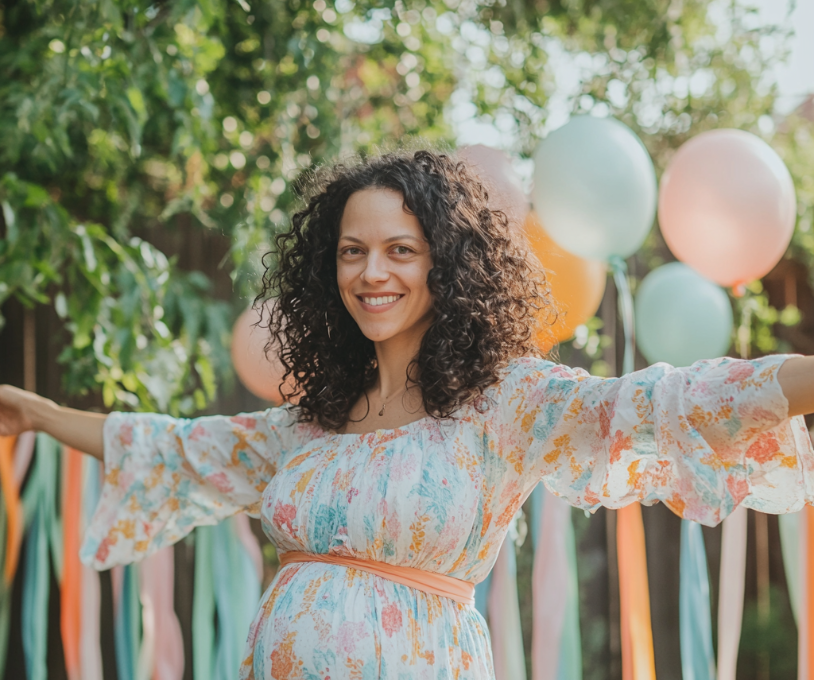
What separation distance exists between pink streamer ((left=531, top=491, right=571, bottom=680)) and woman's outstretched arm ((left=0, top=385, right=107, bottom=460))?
1.10 meters

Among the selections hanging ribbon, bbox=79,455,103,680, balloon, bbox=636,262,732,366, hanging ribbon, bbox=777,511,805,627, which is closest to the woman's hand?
hanging ribbon, bbox=79,455,103,680

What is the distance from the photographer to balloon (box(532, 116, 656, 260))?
2.15m

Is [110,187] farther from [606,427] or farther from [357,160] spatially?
[606,427]

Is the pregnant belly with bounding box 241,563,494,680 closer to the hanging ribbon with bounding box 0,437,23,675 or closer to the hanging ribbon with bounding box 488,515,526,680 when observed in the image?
the hanging ribbon with bounding box 488,515,526,680

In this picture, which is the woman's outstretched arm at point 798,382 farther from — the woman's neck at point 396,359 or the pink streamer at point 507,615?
the pink streamer at point 507,615

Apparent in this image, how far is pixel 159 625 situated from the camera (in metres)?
2.29

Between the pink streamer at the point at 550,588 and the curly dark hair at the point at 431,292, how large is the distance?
76 centimetres

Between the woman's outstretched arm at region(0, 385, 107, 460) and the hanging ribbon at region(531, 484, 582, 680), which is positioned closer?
the woman's outstretched arm at region(0, 385, 107, 460)

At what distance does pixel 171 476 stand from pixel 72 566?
81 centimetres

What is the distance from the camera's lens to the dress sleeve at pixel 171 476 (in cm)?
168

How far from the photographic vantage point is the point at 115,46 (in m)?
2.16

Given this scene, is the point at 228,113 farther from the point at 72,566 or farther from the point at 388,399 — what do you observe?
the point at 388,399

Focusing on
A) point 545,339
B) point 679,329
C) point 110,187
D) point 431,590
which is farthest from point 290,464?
point 110,187

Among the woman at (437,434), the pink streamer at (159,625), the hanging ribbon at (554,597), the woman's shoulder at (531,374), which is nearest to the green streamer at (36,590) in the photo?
the pink streamer at (159,625)
